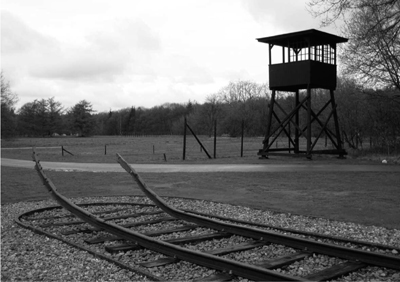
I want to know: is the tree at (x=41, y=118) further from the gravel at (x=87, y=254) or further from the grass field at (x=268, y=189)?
the gravel at (x=87, y=254)

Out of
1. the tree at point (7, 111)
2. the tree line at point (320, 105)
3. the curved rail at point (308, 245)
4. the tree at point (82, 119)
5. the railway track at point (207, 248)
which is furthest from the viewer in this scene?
the tree at point (82, 119)

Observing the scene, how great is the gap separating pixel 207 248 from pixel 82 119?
355ft

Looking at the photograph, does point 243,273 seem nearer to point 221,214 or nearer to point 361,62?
point 221,214

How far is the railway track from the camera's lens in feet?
18.8

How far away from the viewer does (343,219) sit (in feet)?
30.1

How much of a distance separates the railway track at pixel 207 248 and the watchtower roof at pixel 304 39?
649 inches

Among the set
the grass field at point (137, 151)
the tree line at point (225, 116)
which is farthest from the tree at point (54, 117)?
A: the grass field at point (137, 151)

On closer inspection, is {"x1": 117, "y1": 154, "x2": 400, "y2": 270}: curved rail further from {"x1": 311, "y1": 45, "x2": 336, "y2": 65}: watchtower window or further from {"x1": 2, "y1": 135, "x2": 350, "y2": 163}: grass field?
{"x1": 311, "y1": 45, "x2": 336, "y2": 65}: watchtower window

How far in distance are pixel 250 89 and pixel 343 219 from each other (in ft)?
349

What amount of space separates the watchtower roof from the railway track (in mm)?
16494

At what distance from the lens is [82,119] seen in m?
111

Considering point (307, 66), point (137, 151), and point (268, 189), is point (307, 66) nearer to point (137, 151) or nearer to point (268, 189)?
point (268, 189)

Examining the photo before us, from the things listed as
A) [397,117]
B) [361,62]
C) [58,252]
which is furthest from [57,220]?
[397,117]

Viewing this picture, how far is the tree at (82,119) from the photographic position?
111188 mm
